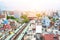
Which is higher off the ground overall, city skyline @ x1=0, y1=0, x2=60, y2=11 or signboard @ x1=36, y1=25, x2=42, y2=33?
city skyline @ x1=0, y1=0, x2=60, y2=11

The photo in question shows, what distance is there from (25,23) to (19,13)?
7.8 inches

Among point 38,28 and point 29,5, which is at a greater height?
point 29,5

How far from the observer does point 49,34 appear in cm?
237

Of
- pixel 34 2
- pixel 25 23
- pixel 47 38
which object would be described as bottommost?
→ pixel 47 38

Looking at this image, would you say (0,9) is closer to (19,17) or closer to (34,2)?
(19,17)

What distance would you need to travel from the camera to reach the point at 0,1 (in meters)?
2.47

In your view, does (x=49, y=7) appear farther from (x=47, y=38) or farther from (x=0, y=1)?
(x=0, y=1)

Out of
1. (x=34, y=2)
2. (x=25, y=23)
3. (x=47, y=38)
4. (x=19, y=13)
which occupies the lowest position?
(x=47, y=38)

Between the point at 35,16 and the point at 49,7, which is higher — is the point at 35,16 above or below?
below

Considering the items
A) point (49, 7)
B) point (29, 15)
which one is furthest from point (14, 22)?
point (49, 7)

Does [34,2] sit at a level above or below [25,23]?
above

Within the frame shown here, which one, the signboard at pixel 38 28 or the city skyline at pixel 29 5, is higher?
the city skyline at pixel 29 5

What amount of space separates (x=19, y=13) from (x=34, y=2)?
1.04 ft

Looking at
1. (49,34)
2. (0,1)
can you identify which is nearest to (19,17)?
(0,1)
